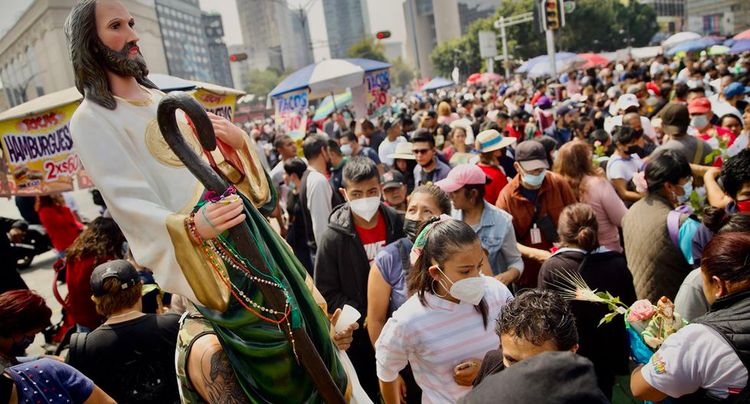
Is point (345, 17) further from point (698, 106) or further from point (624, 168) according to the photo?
point (624, 168)

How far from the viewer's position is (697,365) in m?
2.19

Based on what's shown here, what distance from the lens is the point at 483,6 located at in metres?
142

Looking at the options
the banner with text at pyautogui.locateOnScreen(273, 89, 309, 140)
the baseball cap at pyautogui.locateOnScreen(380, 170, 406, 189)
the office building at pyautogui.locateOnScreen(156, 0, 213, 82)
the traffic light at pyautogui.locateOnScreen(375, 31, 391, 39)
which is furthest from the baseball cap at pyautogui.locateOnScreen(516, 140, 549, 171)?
the office building at pyautogui.locateOnScreen(156, 0, 213, 82)

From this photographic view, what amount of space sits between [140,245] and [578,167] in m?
4.05

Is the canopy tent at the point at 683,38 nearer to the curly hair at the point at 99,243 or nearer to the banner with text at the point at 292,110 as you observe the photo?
the banner with text at the point at 292,110

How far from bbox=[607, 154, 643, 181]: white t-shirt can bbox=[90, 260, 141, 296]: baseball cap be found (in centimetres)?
451

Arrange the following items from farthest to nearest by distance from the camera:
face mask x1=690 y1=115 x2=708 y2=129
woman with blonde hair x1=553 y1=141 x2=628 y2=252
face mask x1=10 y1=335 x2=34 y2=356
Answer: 1. face mask x1=690 y1=115 x2=708 y2=129
2. woman with blonde hair x1=553 y1=141 x2=628 y2=252
3. face mask x1=10 y1=335 x2=34 y2=356

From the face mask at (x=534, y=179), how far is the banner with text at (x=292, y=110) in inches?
253

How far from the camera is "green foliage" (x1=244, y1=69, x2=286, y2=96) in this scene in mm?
113356

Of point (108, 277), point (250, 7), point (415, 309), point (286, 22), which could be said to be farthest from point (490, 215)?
point (250, 7)

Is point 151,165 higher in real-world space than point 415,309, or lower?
higher

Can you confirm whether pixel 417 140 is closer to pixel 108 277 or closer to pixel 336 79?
pixel 108 277

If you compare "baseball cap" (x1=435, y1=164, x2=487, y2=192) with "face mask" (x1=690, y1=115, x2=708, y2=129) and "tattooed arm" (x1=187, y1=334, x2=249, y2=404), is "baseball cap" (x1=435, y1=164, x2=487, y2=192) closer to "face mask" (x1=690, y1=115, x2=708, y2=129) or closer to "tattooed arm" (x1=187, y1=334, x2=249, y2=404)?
"tattooed arm" (x1=187, y1=334, x2=249, y2=404)

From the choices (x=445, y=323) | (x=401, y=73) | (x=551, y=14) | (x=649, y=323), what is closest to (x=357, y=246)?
(x=445, y=323)
